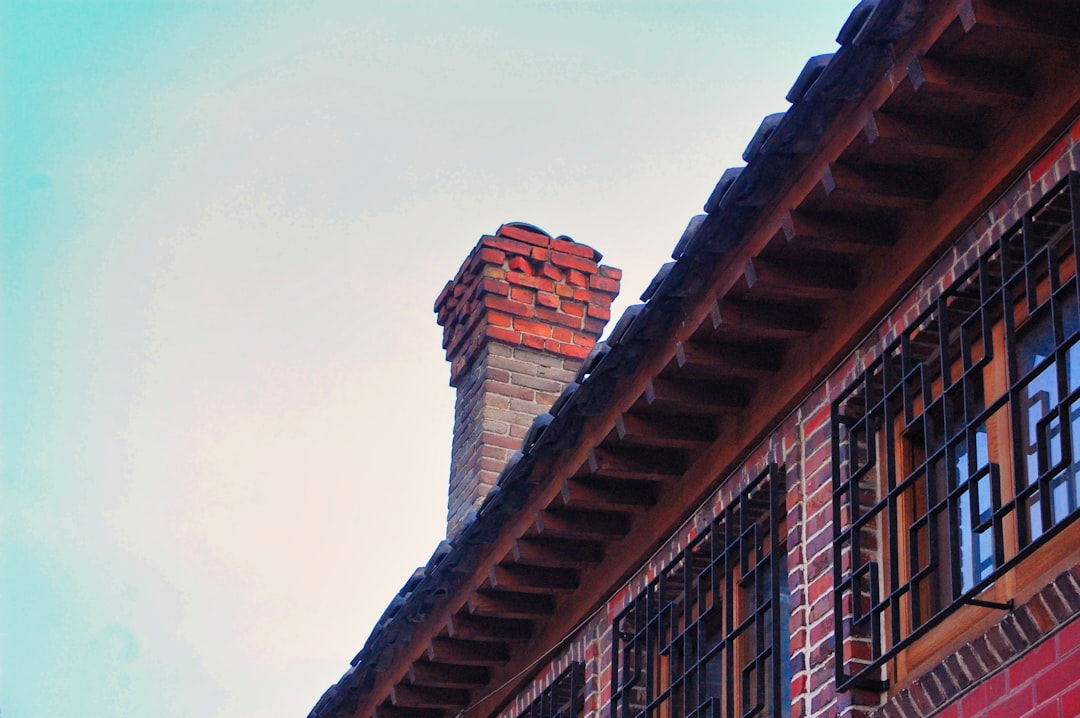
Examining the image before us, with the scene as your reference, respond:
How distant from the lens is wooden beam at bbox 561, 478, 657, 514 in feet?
25.1

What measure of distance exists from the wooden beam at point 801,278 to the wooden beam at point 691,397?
2.37 ft

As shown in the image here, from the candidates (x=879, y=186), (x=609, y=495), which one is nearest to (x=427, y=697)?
(x=609, y=495)

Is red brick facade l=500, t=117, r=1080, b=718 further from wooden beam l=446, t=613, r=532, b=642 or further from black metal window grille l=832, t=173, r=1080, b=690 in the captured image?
wooden beam l=446, t=613, r=532, b=642

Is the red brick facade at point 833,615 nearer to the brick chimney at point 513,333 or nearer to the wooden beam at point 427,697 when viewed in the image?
the wooden beam at point 427,697

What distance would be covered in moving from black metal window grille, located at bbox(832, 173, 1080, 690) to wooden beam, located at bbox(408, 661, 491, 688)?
3.32 metres

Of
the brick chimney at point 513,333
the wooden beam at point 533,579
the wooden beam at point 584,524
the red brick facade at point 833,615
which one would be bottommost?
the red brick facade at point 833,615

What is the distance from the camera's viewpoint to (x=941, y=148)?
228 inches

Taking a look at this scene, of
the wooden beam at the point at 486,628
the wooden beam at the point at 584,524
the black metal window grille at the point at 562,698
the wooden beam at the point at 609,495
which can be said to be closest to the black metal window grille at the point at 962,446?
the wooden beam at the point at 609,495

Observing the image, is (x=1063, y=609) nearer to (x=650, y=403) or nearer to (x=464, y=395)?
(x=650, y=403)

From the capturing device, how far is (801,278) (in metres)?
6.46

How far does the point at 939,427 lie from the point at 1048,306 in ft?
3.17

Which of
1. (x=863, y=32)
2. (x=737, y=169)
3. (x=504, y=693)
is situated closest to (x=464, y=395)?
(x=504, y=693)

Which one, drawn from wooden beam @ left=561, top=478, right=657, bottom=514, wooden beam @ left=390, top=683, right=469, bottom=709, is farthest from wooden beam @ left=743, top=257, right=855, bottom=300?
wooden beam @ left=390, top=683, right=469, bottom=709

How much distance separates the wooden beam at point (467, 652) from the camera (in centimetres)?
887
